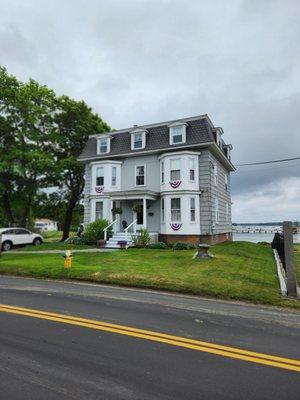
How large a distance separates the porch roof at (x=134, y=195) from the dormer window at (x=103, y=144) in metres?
4.70

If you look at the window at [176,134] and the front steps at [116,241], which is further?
the window at [176,134]

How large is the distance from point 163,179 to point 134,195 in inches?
98.3

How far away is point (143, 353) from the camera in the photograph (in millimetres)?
4645

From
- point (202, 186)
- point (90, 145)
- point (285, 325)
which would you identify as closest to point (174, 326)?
point (285, 325)

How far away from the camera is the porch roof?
23500 mm

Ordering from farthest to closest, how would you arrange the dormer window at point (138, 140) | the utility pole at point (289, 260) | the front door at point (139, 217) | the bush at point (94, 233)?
1. the dormer window at point (138, 140)
2. the front door at point (139, 217)
3. the bush at point (94, 233)
4. the utility pole at point (289, 260)

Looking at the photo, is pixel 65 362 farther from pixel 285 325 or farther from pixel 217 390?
pixel 285 325

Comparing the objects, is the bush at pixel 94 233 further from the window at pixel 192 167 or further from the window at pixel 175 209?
the window at pixel 192 167

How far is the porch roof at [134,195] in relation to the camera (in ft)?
A: 77.1

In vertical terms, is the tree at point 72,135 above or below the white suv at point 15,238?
above

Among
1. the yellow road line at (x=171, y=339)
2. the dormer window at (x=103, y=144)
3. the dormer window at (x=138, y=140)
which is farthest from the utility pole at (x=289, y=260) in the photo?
the dormer window at (x=103, y=144)

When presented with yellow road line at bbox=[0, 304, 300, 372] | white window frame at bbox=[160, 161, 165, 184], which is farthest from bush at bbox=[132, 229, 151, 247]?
yellow road line at bbox=[0, 304, 300, 372]

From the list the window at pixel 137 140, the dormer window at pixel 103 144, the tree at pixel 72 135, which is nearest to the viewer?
the window at pixel 137 140

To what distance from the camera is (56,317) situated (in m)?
6.39
